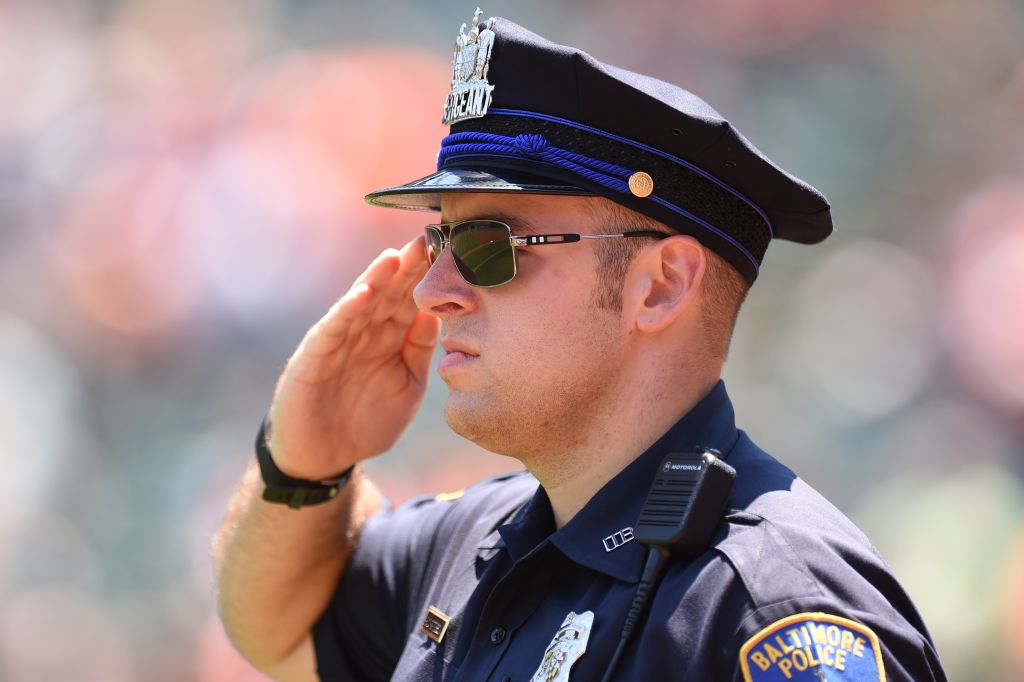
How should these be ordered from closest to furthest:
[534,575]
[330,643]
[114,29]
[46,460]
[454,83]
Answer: [534,575]
[454,83]
[330,643]
[46,460]
[114,29]

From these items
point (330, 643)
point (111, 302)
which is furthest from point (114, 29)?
point (330, 643)

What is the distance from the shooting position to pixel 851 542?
1681 mm

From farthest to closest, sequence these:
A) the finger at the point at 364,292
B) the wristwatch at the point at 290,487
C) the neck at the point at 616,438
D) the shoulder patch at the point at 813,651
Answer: the wristwatch at the point at 290,487
the finger at the point at 364,292
the neck at the point at 616,438
the shoulder patch at the point at 813,651

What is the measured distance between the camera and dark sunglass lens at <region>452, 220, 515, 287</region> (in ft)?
6.64

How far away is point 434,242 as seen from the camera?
223 cm

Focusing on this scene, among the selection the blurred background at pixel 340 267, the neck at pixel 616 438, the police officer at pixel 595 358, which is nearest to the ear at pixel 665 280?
the police officer at pixel 595 358

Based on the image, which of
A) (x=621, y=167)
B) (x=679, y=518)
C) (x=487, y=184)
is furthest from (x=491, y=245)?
(x=679, y=518)

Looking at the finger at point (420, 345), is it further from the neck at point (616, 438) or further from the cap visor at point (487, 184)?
the neck at point (616, 438)

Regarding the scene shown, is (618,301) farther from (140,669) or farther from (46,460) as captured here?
(46,460)

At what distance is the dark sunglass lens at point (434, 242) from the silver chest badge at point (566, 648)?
30.2 inches

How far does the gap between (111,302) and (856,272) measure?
11.5 feet

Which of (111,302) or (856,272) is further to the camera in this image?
(111,302)

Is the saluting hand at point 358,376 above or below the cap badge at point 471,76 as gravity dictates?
below

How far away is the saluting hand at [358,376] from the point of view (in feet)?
8.28
